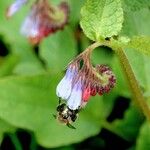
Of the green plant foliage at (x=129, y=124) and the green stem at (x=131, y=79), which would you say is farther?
the green plant foliage at (x=129, y=124)

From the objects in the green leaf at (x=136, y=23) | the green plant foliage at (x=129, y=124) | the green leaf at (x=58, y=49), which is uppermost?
the green leaf at (x=136, y=23)

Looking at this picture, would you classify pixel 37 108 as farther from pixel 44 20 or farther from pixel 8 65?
pixel 44 20

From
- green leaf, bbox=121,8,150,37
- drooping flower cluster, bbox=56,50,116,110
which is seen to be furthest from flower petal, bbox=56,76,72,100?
green leaf, bbox=121,8,150,37

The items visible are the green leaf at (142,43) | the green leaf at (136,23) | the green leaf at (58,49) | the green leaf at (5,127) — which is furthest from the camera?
the green leaf at (58,49)

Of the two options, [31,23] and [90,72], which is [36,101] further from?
[90,72]

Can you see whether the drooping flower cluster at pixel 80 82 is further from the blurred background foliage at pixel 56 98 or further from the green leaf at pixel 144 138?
the green leaf at pixel 144 138

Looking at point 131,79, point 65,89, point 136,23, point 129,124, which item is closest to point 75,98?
point 65,89

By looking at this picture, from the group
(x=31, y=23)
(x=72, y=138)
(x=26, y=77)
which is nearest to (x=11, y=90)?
(x=26, y=77)

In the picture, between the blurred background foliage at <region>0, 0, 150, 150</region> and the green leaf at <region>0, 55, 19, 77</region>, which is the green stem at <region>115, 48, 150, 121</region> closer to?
the blurred background foliage at <region>0, 0, 150, 150</region>

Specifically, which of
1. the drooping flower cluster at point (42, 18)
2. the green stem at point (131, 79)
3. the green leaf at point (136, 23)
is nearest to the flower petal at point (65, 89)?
the green stem at point (131, 79)
